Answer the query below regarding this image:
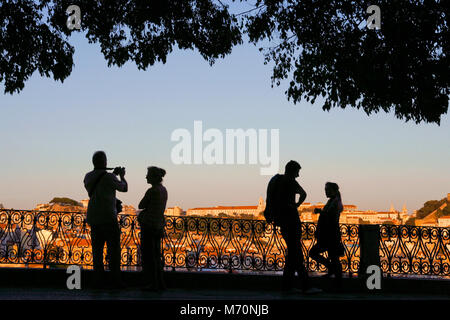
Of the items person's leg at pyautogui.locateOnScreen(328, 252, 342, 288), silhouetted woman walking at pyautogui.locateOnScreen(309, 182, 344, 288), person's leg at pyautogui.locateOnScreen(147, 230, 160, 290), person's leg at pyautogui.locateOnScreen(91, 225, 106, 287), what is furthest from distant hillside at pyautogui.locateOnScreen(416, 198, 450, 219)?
person's leg at pyautogui.locateOnScreen(91, 225, 106, 287)

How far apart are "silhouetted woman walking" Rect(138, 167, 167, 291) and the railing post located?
14.9ft

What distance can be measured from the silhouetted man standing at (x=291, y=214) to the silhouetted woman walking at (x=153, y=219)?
1731mm

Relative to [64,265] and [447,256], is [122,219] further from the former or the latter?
[447,256]

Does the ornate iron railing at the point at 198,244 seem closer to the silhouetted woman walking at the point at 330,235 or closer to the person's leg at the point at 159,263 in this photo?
the silhouetted woman walking at the point at 330,235

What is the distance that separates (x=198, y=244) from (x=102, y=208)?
3.36m

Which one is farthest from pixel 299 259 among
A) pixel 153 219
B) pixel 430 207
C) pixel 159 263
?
pixel 430 207

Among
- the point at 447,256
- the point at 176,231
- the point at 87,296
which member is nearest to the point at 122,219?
the point at 176,231

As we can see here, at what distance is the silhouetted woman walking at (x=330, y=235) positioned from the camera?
382 inches

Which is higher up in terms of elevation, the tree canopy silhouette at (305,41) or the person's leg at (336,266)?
the tree canopy silhouette at (305,41)

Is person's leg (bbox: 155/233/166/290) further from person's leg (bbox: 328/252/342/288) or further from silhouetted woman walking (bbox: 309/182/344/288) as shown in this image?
person's leg (bbox: 328/252/342/288)

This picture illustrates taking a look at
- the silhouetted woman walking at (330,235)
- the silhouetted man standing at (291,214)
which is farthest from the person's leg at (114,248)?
the silhouetted woman walking at (330,235)

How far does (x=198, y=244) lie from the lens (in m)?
11.2

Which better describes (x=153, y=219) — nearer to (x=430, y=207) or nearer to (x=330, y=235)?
(x=330, y=235)

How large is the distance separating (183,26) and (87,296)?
27.0 feet
